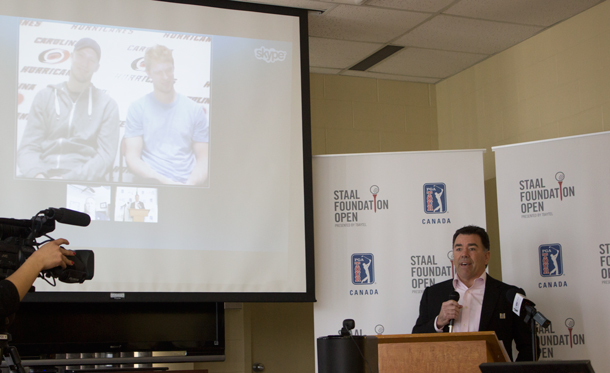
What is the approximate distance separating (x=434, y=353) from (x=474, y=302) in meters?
0.96

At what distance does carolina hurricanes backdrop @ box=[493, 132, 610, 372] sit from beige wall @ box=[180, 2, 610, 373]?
0.55 metres

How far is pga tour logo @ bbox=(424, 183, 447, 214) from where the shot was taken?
14.3 feet

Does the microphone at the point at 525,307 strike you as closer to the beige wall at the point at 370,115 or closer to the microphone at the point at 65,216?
the microphone at the point at 65,216

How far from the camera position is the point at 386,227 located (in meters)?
4.36

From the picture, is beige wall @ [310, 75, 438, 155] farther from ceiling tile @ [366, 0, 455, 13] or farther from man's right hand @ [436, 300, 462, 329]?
man's right hand @ [436, 300, 462, 329]

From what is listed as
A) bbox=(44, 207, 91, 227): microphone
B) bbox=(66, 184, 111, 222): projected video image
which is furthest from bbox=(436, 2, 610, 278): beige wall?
bbox=(44, 207, 91, 227): microphone

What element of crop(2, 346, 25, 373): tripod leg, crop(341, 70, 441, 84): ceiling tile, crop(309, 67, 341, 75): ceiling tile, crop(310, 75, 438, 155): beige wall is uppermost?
crop(309, 67, 341, 75): ceiling tile

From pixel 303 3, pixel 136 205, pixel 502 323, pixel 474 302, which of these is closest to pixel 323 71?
pixel 303 3

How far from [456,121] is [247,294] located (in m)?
2.73

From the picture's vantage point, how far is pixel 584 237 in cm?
399

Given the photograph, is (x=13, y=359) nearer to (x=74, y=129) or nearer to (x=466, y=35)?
(x=74, y=129)

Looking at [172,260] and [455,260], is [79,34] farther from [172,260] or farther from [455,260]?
[455,260]

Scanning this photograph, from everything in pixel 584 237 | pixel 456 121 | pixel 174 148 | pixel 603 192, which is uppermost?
pixel 456 121

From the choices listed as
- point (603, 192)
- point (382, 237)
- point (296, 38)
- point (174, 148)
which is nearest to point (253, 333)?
point (382, 237)
